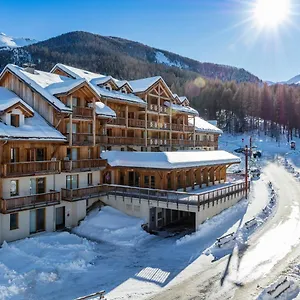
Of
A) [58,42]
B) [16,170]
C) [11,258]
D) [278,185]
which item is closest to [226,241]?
[11,258]

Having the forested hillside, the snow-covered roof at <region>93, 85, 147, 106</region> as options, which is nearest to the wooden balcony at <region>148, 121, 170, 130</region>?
the snow-covered roof at <region>93, 85, 147, 106</region>

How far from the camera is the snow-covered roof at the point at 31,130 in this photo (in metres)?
22.8

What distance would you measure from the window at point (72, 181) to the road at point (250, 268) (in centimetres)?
1326

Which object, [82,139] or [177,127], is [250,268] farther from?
[177,127]

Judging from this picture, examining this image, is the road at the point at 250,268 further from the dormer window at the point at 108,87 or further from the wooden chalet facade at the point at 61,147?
the dormer window at the point at 108,87

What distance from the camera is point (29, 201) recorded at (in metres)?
23.7

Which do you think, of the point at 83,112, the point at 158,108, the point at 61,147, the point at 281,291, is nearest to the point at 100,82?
the point at 83,112

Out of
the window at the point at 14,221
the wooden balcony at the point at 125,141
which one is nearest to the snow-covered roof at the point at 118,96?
the wooden balcony at the point at 125,141

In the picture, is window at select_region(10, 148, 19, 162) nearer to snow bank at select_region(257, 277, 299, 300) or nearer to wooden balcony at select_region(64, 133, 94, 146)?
wooden balcony at select_region(64, 133, 94, 146)

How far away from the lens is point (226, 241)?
22.9 meters

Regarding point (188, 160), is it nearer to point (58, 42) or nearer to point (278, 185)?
point (278, 185)

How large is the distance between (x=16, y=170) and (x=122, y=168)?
10095 millimetres

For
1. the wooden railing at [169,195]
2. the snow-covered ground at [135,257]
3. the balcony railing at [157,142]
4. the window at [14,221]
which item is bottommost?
the snow-covered ground at [135,257]

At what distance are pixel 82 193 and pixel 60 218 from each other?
255 centimetres
